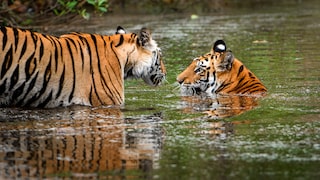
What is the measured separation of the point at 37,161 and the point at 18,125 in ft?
5.28

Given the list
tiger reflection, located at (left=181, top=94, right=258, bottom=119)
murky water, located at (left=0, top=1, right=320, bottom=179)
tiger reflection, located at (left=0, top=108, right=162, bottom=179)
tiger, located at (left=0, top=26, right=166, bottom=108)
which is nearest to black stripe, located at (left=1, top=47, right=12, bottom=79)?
tiger, located at (left=0, top=26, right=166, bottom=108)

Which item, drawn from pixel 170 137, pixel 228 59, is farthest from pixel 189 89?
pixel 170 137

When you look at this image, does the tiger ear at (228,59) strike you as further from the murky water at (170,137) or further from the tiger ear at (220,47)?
the murky water at (170,137)

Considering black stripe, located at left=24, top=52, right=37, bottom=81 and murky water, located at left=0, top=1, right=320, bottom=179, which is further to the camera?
black stripe, located at left=24, top=52, right=37, bottom=81

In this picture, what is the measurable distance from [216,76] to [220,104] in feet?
3.98

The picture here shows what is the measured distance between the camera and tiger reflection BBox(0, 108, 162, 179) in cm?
549

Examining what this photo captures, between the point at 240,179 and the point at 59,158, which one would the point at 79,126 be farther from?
the point at 240,179

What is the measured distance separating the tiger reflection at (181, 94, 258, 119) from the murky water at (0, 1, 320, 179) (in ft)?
0.23

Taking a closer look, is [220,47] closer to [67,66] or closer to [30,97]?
[67,66]

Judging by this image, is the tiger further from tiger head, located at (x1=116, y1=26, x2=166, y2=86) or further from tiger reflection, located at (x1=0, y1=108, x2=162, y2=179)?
tiger reflection, located at (x1=0, y1=108, x2=162, y2=179)

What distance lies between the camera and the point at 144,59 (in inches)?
348

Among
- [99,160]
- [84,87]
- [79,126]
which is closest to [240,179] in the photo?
[99,160]

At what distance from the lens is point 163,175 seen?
529 centimetres

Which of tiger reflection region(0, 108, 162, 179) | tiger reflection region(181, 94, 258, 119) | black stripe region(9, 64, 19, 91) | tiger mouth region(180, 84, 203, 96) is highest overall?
black stripe region(9, 64, 19, 91)
